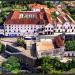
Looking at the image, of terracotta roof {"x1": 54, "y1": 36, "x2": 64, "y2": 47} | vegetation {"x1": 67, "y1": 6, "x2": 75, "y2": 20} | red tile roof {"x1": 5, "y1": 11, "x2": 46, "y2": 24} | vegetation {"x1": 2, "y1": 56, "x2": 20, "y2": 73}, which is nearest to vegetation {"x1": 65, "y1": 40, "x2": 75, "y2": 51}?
terracotta roof {"x1": 54, "y1": 36, "x2": 64, "y2": 47}

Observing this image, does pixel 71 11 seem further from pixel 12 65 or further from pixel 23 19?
pixel 12 65

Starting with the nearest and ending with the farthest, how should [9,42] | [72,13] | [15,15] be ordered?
1. [9,42]
2. [15,15]
3. [72,13]

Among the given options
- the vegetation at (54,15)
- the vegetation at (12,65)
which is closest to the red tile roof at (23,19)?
the vegetation at (54,15)

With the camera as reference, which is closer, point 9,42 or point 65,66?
point 65,66

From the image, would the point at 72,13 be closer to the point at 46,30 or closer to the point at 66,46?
the point at 46,30

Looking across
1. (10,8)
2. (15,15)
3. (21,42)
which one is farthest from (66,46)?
(10,8)

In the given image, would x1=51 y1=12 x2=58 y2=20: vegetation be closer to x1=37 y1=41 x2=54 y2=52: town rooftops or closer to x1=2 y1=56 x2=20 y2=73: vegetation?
x1=37 y1=41 x2=54 y2=52: town rooftops

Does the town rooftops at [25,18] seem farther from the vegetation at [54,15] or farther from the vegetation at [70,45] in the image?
the vegetation at [70,45]
